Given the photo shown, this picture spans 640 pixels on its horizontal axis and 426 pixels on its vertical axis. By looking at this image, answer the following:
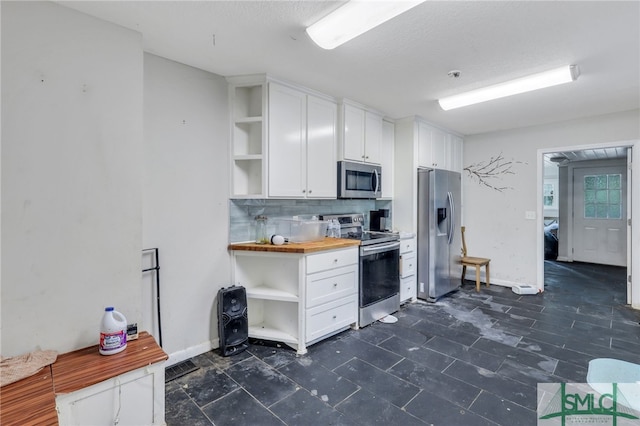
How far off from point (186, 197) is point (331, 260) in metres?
1.39

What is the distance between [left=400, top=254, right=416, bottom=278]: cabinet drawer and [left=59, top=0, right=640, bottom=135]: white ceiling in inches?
75.2

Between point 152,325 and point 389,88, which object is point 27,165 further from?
point 389,88

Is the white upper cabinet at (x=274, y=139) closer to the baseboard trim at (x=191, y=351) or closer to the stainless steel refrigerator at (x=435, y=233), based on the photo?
the baseboard trim at (x=191, y=351)

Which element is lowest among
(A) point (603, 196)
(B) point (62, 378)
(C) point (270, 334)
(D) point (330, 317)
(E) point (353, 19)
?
(C) point (270, 334)

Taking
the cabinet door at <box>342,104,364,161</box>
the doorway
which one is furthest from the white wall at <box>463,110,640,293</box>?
the cabinet door at <box>342,104,364,161</box>

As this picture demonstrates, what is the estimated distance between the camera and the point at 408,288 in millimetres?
3875

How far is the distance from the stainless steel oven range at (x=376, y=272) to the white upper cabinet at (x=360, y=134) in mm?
770

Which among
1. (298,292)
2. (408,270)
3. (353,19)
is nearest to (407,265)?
(408,270)

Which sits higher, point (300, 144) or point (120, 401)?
point (300, 144)

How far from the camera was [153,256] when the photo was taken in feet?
7.57

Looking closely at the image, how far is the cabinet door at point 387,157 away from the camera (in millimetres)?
4012

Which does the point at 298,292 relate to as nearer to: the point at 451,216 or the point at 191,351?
the point at 191,351

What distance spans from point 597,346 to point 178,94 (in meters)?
4.23

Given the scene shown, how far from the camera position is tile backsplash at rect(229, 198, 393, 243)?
9.32 feet
